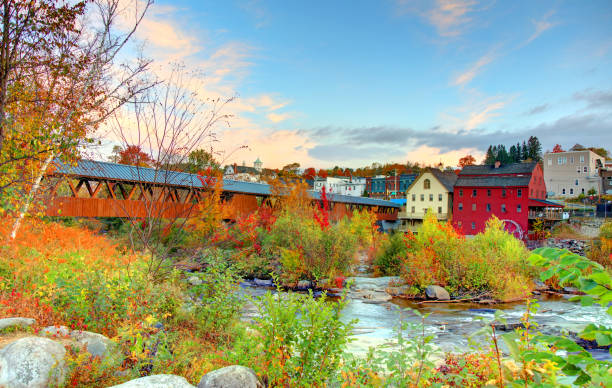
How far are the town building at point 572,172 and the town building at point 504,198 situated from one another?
73.4 ft

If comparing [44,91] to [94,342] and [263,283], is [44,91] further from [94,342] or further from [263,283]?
[263,283]

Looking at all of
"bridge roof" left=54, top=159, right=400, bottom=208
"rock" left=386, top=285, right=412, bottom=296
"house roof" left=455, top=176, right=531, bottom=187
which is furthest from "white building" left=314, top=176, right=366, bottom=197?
"rock" left=386, top=285, right=412, bottom=296

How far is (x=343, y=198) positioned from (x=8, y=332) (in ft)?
107

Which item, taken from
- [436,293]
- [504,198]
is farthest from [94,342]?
[504,198]

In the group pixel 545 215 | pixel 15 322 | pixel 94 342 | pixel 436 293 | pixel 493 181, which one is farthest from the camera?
pixel 493 181

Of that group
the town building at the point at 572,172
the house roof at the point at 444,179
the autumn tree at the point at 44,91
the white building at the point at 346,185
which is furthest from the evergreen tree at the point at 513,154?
the autumn tree at the point at 44,91

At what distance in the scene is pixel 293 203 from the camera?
831 inches

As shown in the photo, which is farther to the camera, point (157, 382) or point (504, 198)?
point (504, 198)

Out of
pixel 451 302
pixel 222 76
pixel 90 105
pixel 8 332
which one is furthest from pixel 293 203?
pixel 8 332

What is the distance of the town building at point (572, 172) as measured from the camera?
53.7m

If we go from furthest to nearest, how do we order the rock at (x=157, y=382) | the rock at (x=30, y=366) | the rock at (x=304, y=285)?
1. the rock at (x=304, y=285)
2. the rock at (x=30, y=366)
3. the rock at (x=157, y=382)

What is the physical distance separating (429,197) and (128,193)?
101 feet

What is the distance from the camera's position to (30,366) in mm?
3738

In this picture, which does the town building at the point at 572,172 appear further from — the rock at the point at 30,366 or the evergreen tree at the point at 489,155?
the rock at the point at 30,366
